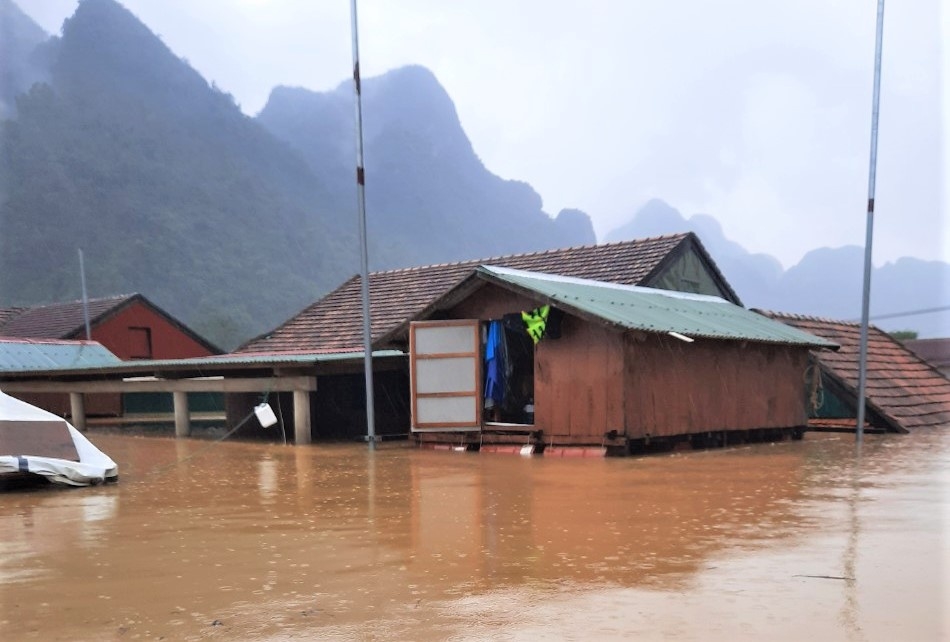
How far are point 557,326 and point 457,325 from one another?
1.75 meters

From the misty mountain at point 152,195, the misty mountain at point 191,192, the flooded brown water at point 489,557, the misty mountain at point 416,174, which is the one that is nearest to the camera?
the flooded brown water at point 489,557

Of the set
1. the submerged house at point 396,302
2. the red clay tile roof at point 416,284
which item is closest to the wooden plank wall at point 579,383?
the submerged house at point 396,302

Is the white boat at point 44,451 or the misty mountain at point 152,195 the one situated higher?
the misty mountain at point 152,195

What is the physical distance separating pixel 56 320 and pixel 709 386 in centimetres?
2359

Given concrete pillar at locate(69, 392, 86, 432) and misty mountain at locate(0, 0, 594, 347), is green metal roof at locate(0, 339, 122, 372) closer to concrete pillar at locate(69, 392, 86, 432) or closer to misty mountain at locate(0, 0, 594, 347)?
concrete pillar at locate(69, 392, 86, 432)

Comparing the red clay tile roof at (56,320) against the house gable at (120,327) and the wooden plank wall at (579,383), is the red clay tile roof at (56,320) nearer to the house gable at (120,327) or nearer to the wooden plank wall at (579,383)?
the house gable at (120,327)

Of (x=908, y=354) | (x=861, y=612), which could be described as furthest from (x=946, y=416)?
(x=861, y=612)

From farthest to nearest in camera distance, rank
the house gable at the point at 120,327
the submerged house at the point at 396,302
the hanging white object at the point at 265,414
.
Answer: the house gable at the point at 120,327 < the submerged house at the point at 396,302 < the hanging white object at the point at 265,414

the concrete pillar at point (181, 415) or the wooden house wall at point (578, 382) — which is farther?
the concrete pillar at point (181, 415)

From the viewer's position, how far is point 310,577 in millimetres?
4594

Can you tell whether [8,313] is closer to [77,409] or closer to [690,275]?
[77,409]

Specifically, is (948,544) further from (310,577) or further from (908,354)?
(908,354)

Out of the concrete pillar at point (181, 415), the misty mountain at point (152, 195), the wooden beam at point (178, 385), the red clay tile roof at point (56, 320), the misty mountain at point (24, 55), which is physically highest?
the misty mountain at point (24, 55)

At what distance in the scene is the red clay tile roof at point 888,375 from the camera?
1567 centimetres
